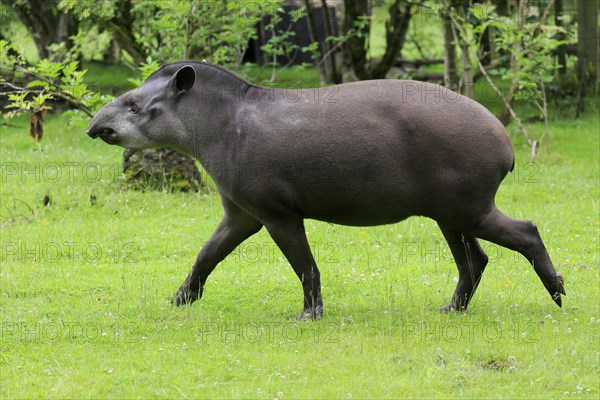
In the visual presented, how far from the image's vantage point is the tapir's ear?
7.79 metres

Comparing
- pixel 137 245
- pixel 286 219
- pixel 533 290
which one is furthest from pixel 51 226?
pixel 533 290

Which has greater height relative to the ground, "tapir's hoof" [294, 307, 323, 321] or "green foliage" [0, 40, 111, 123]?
"green foliage" [0, 40, 111, 123]

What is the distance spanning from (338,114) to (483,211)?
55.5 inches

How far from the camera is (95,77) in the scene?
21422mm

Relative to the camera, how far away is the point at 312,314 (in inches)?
316

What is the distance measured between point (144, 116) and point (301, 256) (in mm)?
1791

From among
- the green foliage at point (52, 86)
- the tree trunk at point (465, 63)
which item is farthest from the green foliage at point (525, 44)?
the green foliage at point (52, 86)

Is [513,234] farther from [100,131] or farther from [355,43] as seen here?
[355,43]

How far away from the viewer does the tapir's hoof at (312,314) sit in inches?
315

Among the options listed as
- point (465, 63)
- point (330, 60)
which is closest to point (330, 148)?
point (465, 63)

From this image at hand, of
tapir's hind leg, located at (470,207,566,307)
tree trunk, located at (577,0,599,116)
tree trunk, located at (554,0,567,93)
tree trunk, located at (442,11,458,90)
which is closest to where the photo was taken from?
tapir's hind leg, located at (470,207,566,307)

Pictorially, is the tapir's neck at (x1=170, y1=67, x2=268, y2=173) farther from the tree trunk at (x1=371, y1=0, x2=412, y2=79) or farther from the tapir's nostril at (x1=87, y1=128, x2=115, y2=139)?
the tree trunk at (x1=371, y1=0, x2=412, y2=79)

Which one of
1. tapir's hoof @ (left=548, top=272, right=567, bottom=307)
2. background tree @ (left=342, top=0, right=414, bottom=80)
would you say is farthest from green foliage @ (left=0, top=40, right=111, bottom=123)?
tapir's hoof @ (left=548, top=272, right=567, bottom=307)

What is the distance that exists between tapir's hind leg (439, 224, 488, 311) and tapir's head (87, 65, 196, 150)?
2.57m
